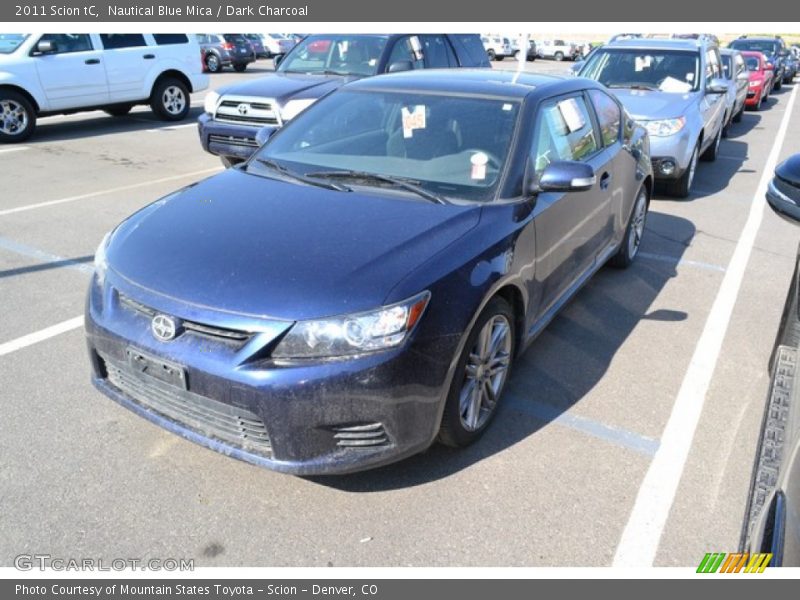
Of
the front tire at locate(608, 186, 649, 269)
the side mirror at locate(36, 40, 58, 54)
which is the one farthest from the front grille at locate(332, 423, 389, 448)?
the side mirror at locate(36, 40, 58, 54)

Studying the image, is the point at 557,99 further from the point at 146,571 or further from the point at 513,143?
the point at 146,571

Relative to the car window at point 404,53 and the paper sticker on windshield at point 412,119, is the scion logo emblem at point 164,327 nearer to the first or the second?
the paper sticker on windshield at point 412,119

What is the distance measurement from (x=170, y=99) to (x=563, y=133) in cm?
1068

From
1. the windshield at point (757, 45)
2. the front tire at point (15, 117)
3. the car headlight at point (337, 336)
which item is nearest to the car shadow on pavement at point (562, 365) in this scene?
the car headlight at point (337, 336)

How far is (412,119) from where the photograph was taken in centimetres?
373

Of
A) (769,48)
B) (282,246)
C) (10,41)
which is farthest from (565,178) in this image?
(769,48)

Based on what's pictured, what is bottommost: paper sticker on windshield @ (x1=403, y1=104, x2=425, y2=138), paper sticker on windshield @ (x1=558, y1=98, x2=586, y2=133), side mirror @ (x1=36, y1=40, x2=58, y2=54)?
paper sticker on windshield @ (x1=558, y1=98, x2=586, y2=133)

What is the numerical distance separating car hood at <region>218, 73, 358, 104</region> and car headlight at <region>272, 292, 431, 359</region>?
609 centimetres

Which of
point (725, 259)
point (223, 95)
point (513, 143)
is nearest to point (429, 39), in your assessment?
point (223, 95)

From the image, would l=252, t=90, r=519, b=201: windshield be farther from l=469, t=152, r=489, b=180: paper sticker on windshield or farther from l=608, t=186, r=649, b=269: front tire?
l=608, t=186, r=649, b=269: front tire

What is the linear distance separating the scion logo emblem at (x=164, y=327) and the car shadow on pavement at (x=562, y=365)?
0.92 metres

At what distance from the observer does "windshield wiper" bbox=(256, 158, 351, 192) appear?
3396 mm

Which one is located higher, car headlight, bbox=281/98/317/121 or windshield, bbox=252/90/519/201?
windshield, bbox=252/90/519/201

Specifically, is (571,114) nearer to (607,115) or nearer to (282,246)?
(607,115)
